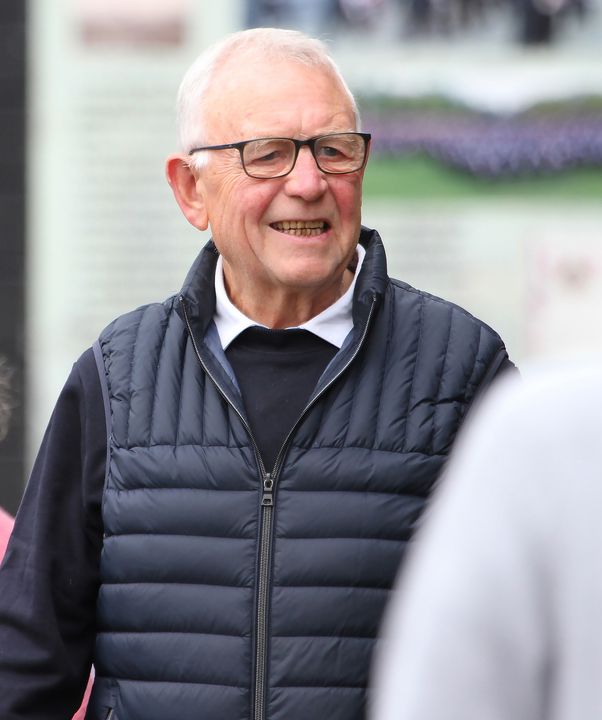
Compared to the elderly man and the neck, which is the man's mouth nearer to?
the elderly man

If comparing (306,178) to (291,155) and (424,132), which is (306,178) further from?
(424,132)

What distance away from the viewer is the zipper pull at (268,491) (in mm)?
2414


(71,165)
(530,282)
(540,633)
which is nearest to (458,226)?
(530,282)

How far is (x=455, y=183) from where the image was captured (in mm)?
6273

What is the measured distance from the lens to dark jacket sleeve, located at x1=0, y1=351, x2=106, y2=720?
2.57m

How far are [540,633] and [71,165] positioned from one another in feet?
18.3

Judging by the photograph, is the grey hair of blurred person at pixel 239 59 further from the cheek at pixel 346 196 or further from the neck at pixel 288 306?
the neck at pixel 288 306

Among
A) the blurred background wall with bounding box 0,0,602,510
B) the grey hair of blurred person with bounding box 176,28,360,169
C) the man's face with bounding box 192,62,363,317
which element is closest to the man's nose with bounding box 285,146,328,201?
the man's face with bounding box 192,62,363,317

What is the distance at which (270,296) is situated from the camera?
263 cm

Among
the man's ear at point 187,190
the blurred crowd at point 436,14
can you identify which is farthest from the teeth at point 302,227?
the blurred crowd at point 436,14

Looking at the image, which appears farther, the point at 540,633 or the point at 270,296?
the point at 270,296

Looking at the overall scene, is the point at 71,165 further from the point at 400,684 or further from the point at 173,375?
the point at 400,684

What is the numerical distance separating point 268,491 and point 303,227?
46cm

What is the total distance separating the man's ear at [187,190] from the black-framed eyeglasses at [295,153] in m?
0.18
